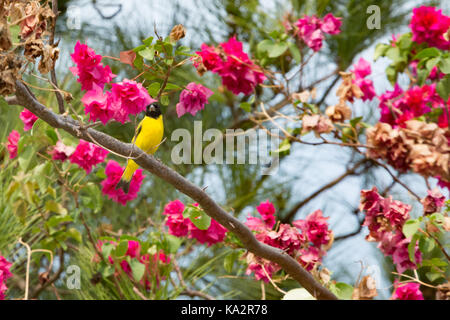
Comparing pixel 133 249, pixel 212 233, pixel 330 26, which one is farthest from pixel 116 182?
pixel 330 26

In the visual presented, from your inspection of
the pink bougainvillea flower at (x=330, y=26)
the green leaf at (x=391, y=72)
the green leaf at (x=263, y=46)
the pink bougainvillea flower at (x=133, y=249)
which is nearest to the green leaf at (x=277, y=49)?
the green leaf at (x=263, y=46)

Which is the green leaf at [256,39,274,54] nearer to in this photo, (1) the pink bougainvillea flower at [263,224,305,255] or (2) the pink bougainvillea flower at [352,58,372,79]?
(2) the pink bougainvillea flower at [352,58,372,79]

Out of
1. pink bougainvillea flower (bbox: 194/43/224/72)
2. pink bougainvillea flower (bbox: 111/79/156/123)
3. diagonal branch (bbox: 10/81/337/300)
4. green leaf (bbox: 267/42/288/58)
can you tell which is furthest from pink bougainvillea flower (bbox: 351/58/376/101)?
pink bougainvillea flower (bbox: 111/79/156/123)

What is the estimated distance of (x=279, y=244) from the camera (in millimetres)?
935

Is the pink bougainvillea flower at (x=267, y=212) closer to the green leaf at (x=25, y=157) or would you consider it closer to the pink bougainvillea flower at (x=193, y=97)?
the pink bougainvillea flower at (x=193, y=97)

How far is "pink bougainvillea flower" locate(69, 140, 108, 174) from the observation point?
1.06m

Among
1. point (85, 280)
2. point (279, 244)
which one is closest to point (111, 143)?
point (279, 244)

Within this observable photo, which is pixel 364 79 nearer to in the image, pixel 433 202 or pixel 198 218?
pixel 433 202

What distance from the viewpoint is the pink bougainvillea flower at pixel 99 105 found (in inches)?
28.5

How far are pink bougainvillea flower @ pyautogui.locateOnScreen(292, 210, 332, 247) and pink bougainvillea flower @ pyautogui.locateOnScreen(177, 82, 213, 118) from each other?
0.90 feet

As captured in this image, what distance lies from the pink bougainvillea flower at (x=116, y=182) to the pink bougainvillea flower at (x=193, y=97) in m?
0.30

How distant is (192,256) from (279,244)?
1.65 ft

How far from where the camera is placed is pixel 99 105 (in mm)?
728

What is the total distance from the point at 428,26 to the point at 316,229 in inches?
20.9
